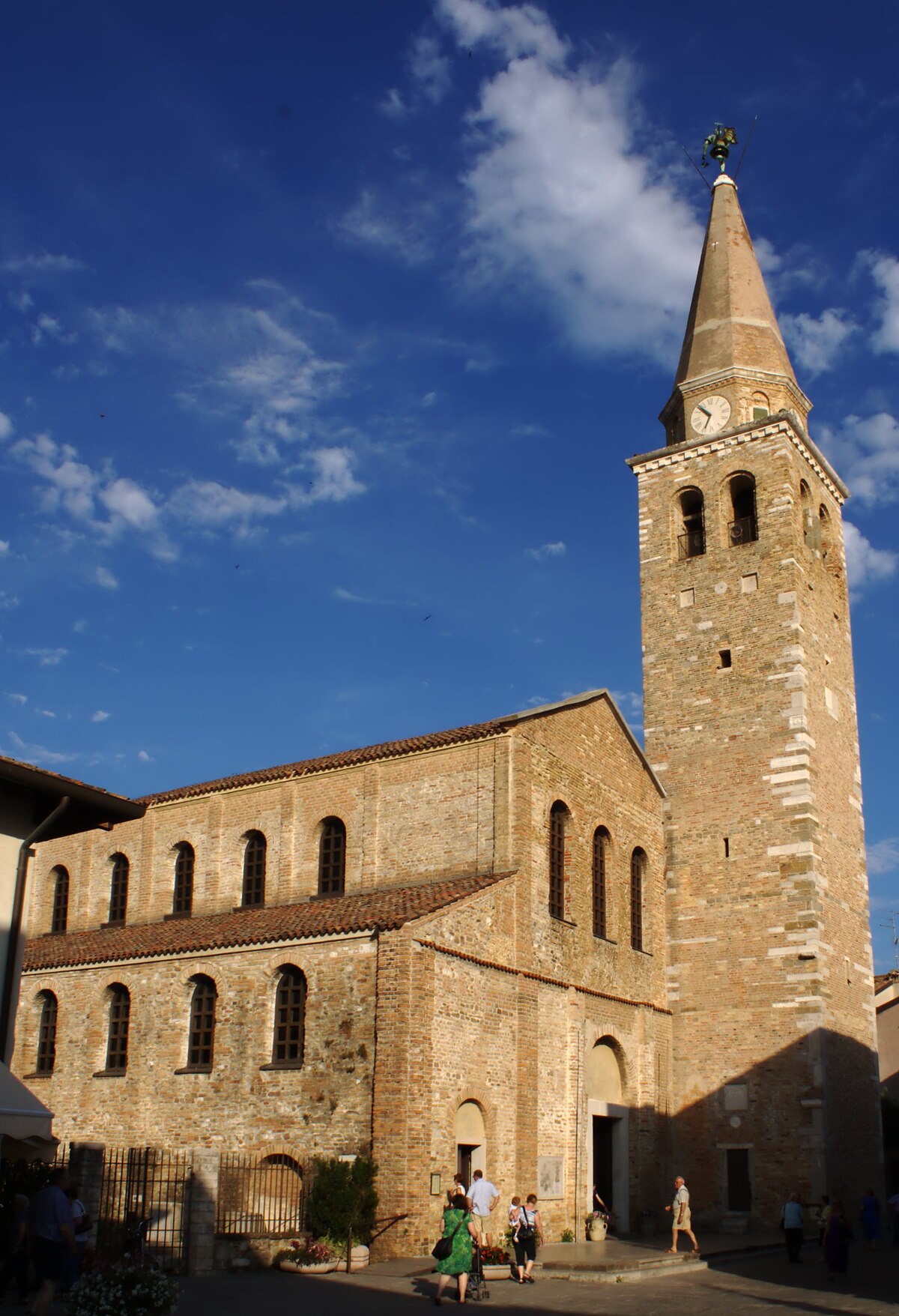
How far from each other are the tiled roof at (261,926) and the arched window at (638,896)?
5397 millimetres

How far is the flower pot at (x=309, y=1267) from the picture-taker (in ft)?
55.5

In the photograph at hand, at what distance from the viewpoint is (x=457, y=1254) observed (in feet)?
46.7

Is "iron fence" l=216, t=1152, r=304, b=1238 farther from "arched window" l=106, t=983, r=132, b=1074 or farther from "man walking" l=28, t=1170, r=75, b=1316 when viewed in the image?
"man walking" l=28, t=1170, r=75, b=1316

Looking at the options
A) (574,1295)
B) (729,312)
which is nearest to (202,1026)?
(574,1295)

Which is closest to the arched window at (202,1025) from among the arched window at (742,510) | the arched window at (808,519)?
the arched window at (742,510)

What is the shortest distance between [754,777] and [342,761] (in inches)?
354

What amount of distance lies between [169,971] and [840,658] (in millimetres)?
17180

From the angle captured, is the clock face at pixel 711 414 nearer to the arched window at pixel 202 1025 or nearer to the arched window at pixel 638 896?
the arched window at pixel 638 896

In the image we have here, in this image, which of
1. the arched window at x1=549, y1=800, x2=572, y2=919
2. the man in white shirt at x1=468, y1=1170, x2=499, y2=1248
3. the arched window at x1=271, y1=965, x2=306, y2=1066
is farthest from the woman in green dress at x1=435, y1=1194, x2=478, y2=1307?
the arched window at x1=549, y1=800, x2=572, y2=919

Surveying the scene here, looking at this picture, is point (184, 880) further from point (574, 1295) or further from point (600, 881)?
point (574, 1295)

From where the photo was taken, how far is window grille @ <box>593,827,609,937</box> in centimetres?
2506

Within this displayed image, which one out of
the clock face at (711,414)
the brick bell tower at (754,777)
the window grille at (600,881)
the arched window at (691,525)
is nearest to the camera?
the brick bell tower at (754,777)

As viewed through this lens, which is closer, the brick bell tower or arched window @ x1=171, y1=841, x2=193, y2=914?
the brick bell tower

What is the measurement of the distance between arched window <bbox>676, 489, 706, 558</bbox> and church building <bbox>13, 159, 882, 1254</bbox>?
0.07 m
